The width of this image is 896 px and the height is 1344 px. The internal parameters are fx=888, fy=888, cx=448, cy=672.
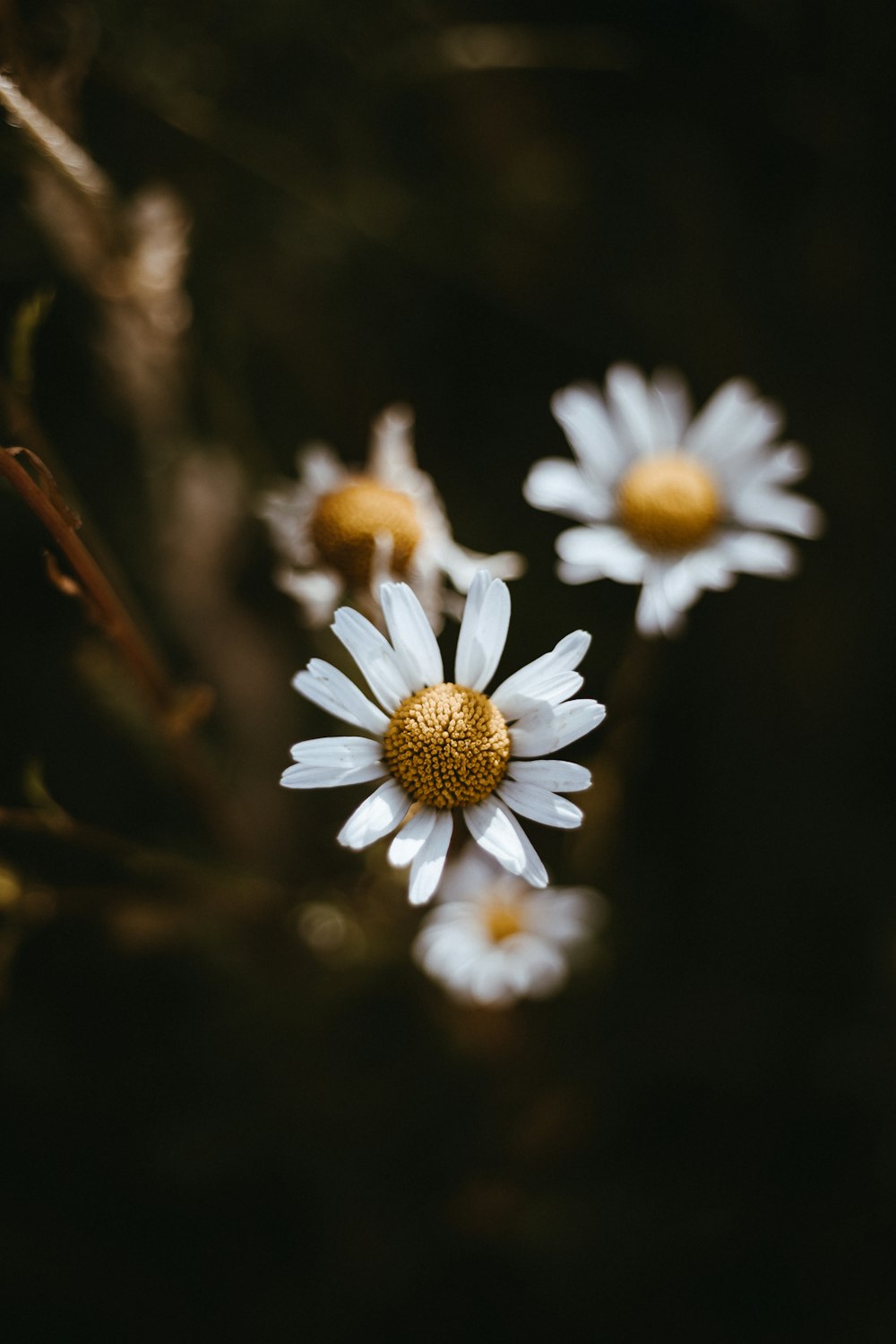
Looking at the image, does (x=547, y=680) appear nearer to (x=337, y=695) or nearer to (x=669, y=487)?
(x=337, y=695)

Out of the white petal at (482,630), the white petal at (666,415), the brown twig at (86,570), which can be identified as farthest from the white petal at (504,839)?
the white petal at (666,415)

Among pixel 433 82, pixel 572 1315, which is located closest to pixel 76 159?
pixel 433 82

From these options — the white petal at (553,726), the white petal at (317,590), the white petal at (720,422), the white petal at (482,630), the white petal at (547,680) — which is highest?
the white petal at (720,422)

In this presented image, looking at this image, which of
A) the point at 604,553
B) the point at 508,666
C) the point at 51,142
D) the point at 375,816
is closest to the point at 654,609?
the point at 604,553

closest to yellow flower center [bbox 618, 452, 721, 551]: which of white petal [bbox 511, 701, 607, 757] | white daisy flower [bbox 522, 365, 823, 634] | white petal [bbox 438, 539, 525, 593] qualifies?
white daisy flower [bbox 522, 365, 823, 634]

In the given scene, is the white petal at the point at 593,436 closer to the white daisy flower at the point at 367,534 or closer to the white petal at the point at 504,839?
the white daisy flower at the point at 367,534

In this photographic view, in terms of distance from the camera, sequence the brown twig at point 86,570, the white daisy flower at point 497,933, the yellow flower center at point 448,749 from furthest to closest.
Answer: the white daisy flower at point 497,933 < the yellow flower center at point 448,749 < the brown twig at point 86,570
